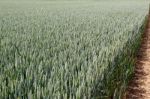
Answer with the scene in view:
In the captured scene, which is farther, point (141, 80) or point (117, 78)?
point (141, 80)

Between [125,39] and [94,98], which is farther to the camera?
[125,39]

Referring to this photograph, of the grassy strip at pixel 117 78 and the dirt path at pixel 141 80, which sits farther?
the dirt path at pixel 141 80

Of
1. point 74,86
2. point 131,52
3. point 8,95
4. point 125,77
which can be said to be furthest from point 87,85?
point 131,52

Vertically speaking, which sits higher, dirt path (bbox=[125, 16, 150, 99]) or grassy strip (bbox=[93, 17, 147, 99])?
grassy strip (bbox=[93, 17, 147, 99])

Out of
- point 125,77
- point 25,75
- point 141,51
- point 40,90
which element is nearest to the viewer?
point 40,90

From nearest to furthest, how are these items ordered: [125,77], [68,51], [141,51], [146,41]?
[125,77], [68,51], [141,51], [146,41]

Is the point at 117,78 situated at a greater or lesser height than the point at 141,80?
greater

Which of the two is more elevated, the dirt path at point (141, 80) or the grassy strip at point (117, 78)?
the grassy strip at point (117, 78)

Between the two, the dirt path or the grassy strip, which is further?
the dirt path

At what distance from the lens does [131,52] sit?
809cm

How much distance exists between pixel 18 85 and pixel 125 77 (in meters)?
2.44

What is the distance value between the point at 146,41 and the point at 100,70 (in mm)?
7309

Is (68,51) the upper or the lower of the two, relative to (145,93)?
upper

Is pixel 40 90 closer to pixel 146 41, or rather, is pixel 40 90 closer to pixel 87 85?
pixel 87 85
